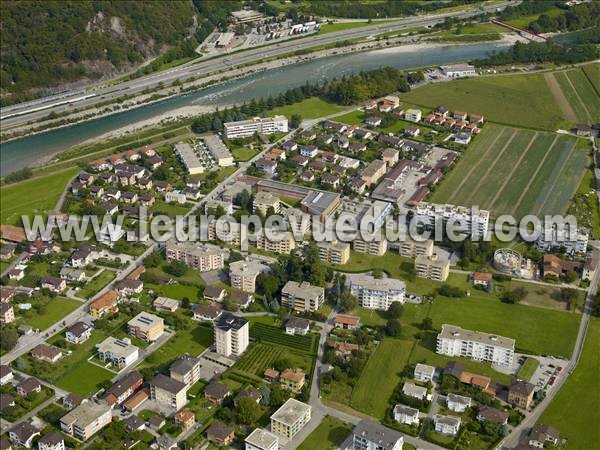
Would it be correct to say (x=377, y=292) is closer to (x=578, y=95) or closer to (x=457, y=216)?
(x=457, y=216)

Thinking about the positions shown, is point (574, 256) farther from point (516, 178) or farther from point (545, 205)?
point (516, 178)

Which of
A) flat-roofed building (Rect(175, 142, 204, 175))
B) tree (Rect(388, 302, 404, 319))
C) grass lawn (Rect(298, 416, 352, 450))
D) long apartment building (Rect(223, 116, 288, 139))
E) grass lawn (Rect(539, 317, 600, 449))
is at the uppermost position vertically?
long apartment building (Rect(223, 116, 288, 139))

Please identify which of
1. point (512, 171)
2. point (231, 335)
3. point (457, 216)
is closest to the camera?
point (231, 335)

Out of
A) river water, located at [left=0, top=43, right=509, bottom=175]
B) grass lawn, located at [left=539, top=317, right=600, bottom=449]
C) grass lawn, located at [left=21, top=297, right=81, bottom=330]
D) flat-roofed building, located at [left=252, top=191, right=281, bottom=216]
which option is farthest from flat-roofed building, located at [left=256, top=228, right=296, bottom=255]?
river water, located at [left=0, top=43, right=509, bottom=175]

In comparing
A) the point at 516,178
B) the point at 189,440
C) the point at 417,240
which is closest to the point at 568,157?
the point at 516,178

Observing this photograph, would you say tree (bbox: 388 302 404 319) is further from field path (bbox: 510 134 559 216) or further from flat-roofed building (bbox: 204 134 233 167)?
flat-roofed building (bbox: 204 134 233 167)

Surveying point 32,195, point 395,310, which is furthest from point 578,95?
point 32,195
